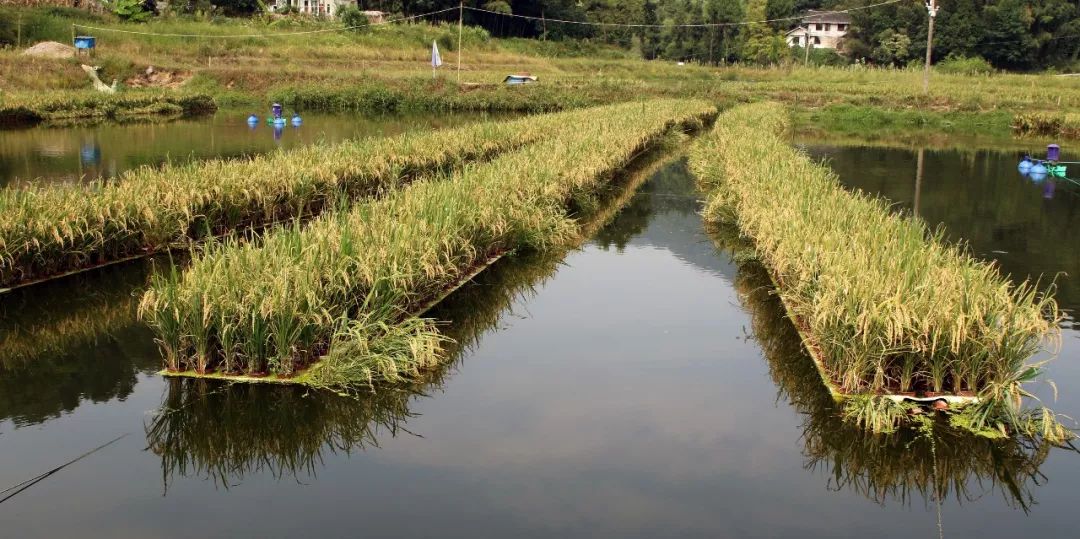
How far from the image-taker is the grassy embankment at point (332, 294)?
19.3 feet

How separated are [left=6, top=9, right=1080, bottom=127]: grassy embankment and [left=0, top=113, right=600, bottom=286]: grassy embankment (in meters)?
20.8

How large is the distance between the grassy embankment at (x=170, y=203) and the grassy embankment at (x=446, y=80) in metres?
20.8

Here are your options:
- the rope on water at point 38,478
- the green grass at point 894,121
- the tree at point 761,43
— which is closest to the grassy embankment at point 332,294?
A: the rope on water at point 38,478

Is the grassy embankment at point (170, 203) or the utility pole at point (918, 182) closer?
the grassy embankment at point (170, 203)

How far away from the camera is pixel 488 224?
9422mm

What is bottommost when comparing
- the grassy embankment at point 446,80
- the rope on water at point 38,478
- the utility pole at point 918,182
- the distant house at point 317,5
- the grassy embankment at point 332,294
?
the rope on water at point 38,478

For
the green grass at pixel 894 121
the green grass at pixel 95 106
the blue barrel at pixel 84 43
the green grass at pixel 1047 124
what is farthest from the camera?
the blue barrel at pixel 84 43

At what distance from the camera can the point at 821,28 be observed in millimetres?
79625

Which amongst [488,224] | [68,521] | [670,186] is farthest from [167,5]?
[68,521]

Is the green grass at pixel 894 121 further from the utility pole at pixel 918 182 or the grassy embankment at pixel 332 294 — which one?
the grassy embankment at pixel 332 294

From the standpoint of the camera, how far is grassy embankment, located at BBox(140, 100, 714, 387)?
589cm

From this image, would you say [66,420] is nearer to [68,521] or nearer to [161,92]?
[68,521]

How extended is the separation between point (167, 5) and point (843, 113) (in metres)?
36.9

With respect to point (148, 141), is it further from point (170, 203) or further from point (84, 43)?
point (84, 43)
